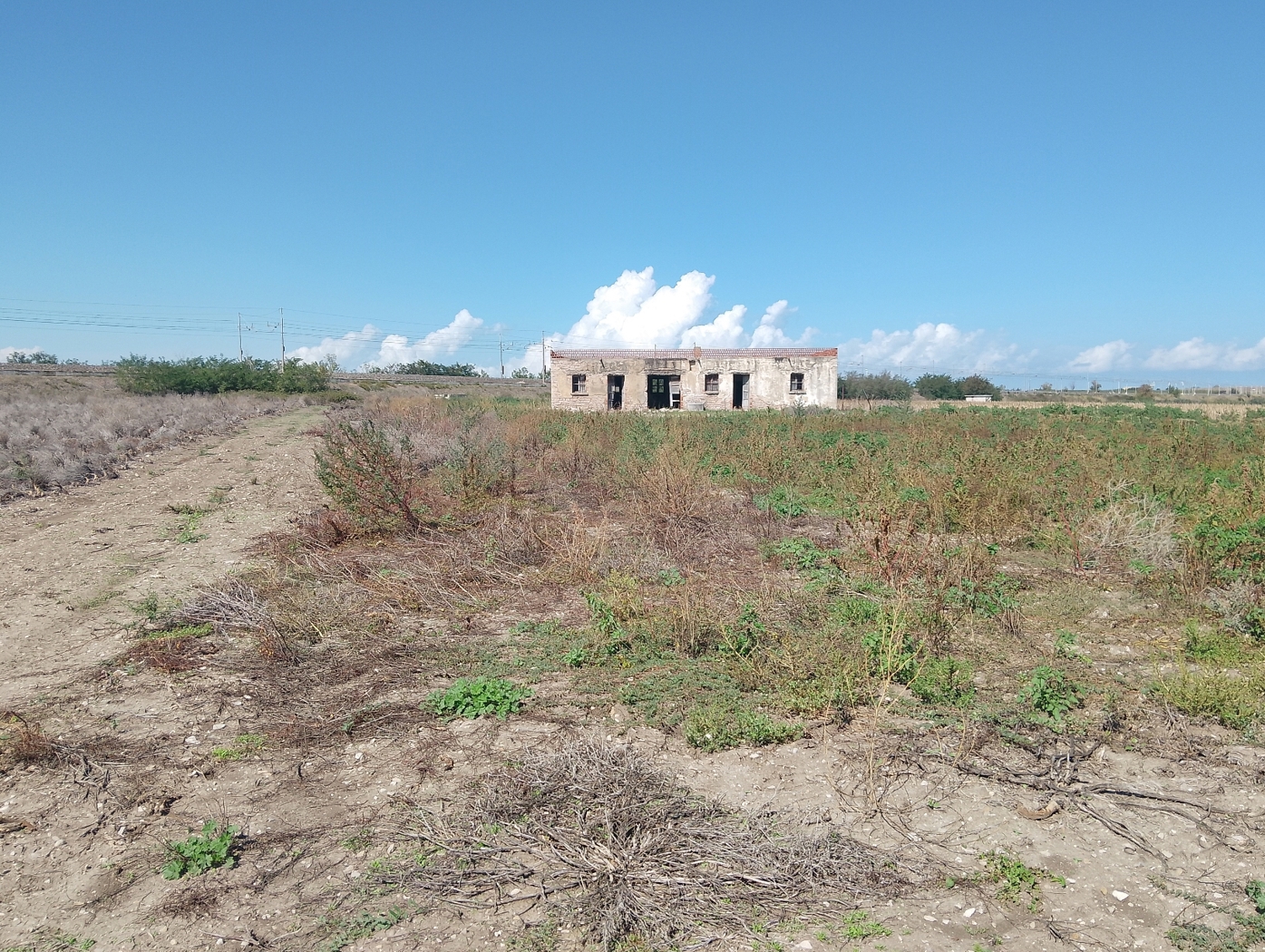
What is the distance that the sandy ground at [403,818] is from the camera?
2738 millimetres

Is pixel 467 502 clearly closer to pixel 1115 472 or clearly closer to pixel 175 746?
pixel 175 746

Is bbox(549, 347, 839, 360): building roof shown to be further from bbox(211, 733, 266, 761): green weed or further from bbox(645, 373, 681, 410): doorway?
bbox(211, 733, 266, 761): green weed

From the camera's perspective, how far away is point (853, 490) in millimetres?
Result: 9969

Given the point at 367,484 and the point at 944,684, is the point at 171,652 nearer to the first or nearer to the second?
the point at 367,484

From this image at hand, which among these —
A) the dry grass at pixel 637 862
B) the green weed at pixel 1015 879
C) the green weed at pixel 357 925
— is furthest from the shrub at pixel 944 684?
the green weed at pixel 357 925

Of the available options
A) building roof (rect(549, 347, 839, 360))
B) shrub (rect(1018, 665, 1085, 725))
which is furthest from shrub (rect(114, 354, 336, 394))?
shrub (rect(1018, 665, 1085, 725))

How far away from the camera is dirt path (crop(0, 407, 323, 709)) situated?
5438 mm

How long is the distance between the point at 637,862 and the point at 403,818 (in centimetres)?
113

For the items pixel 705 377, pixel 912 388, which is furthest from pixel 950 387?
pixel 705 377

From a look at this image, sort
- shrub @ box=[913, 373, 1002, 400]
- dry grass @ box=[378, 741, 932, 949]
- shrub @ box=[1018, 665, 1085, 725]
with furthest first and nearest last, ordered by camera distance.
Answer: shrub @ box=[913, 373, 1002, 400] < shrub @ box=[1018, 665, 1085, 725] < dry grass @ box=[378, 741, 932, 949]

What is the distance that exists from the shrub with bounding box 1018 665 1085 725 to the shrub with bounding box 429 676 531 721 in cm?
296

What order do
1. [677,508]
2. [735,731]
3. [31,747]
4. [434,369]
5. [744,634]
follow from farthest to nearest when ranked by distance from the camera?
[434,369], [677,508], [744,634], [735,731], [31,747]

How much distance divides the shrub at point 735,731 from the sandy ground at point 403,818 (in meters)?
0.08

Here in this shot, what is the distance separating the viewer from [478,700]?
4438 mm
